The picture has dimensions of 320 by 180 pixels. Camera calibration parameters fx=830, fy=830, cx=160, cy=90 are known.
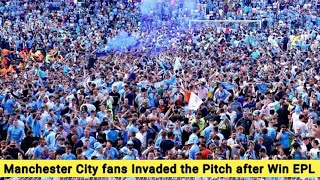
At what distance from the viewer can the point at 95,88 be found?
1532 centimetres

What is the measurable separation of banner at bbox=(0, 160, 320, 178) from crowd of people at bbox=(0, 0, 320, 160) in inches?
39.4

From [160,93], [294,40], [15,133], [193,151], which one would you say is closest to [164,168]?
[193,151]

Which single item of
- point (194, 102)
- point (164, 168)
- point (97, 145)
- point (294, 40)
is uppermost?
point (164, 168)

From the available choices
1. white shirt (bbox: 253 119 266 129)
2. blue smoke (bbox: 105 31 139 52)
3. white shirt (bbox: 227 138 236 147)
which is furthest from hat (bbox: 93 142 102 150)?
blue smoke (bbox: 105 31 139 52)

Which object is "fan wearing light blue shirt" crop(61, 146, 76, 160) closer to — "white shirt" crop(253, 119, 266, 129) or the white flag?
"white shirt" crop(253, 119, 266, 129)

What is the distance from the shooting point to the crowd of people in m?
11.6

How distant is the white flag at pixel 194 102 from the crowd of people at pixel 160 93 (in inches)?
0.9

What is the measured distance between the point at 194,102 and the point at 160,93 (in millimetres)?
1004

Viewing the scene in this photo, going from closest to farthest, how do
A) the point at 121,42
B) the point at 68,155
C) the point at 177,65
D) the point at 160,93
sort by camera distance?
the point at 68,155, the point at 160,93, the point at 177,65, the point at 121,42

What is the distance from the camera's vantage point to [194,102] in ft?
47.4

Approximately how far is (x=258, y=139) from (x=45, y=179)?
3307 mm

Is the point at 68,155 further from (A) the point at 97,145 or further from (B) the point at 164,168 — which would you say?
(B) the point at 164,168

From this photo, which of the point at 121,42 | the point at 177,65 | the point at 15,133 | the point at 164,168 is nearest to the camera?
the point at 164,168

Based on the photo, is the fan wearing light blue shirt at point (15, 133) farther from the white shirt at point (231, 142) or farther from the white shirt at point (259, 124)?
the white shirt at point (259, 124)
